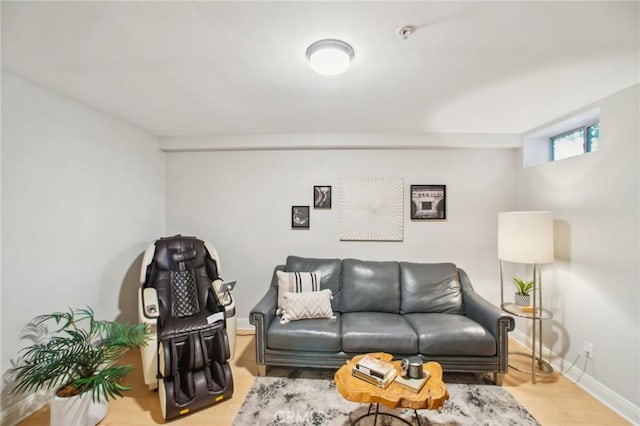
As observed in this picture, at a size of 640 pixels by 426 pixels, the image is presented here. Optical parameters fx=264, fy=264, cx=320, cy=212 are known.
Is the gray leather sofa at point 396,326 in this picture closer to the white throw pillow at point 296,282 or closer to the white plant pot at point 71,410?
the white throw pillow at point 296,282

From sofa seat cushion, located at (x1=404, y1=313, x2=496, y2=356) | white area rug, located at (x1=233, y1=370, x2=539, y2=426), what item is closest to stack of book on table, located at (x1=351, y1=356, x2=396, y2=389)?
white area rug, located at (x1=233, y1=370, x2=539, y2=426)

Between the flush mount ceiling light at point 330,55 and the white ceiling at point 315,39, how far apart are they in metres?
0.04

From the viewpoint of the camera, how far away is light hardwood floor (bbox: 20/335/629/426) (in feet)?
6.41

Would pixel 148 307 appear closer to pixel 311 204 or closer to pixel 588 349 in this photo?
pixel 311 204

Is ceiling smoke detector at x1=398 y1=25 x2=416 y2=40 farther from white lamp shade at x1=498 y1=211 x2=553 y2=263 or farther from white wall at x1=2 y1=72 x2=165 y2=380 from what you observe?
white wall at x1=2 y1=72 x2=165 y2=380

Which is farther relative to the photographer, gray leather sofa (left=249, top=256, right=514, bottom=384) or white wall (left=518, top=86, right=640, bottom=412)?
gray leather sofa (left=249, top=256, right=514, bottom=384)

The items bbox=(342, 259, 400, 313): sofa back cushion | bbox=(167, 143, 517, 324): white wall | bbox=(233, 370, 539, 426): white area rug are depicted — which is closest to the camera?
bbox=(233, 370, 539, 426): white area rug

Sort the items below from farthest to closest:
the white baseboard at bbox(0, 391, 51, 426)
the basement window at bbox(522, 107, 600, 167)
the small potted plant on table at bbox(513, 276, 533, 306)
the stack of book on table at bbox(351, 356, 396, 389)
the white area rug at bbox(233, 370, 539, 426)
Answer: the small potted plant on table at bbox(513, 276, 533, 306)
the basement window at bbox(522, 107, 600, 167)
the white area rug at bbox(233, 370, 539, 426)
the white baseboard at bbox(0, 391, 51, 426)
the stack of book on table at bbox(351, 356, 396, 389)

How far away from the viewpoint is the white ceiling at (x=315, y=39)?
130 cm

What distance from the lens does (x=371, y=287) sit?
3006 mm

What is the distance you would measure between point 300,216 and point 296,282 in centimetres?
95

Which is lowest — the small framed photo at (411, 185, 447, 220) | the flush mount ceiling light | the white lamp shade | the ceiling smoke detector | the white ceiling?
the white lamp shade

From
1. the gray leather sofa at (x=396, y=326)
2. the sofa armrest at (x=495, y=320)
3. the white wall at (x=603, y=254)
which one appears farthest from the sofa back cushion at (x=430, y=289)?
the white wall at (x=603, y=254)

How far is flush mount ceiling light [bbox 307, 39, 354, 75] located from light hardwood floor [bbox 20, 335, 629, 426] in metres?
2.55
